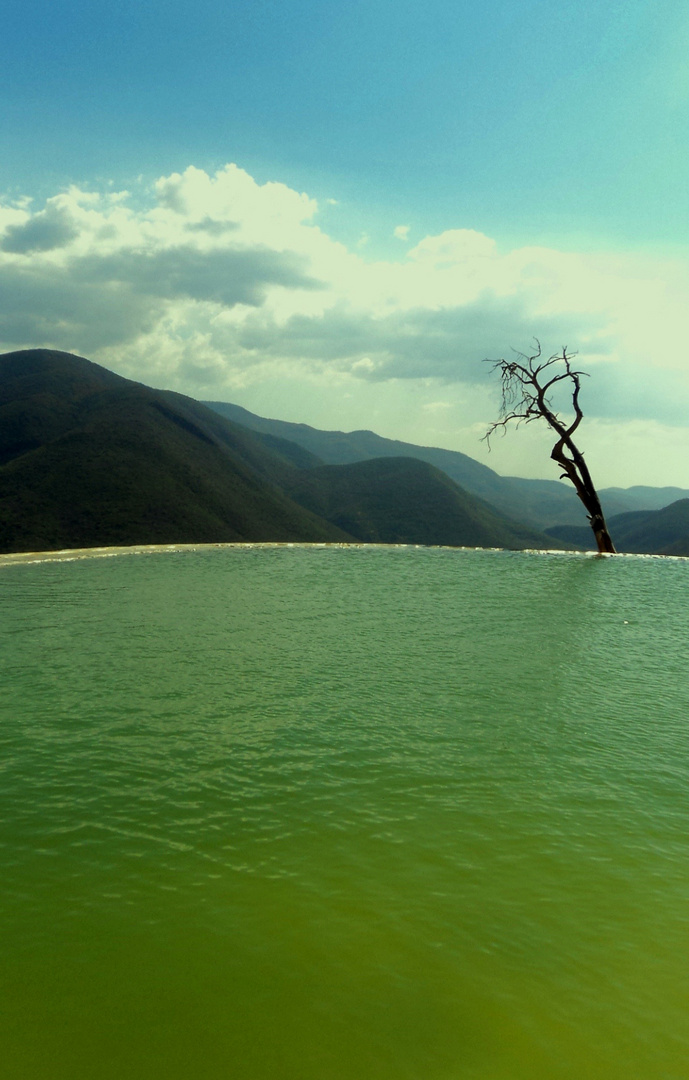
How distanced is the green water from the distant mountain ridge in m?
61.8

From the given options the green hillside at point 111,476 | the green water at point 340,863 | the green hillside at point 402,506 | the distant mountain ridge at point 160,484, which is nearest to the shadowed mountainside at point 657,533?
the green hillside at point 402,506

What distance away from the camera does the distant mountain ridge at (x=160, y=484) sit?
73.8 m

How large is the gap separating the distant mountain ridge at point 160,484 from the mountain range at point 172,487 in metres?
0.24

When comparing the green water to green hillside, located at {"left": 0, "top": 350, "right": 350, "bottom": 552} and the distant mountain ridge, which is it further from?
the distant mountain ridge

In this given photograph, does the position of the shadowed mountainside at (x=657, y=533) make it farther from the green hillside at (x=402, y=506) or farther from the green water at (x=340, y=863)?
the green water at (x=340, y=863)

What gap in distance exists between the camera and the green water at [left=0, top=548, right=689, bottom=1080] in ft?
12.6

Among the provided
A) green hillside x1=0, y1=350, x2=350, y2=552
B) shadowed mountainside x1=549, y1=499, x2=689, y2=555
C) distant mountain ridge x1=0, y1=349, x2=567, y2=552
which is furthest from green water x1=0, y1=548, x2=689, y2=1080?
shadowed mountainside x1=549, y1=499, x2=689, y2=555

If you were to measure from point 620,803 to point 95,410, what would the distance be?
118m

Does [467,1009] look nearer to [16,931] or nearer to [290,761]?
[16,931]

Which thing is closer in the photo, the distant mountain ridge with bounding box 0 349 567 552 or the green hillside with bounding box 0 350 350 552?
the green hillside with bounding box 0 350 350 552

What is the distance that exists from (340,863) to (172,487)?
83.8m

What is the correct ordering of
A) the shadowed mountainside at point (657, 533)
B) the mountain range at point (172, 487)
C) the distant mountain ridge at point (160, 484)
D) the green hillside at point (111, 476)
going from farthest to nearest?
the shadowed mountainside at point (657, 533) → the mountain range at point (172, 487) → the distant mountain ridge at point (160, 484) → the green hillside at point (111, 476)

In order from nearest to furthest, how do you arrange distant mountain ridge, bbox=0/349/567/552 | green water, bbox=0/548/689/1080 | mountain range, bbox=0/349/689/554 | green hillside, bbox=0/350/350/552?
green water, bbox=0/548/689/1080 < green hillside, bbox=0/350/350/552 < distant mountain ridge, bbox=0/349/567/552 < mountain range, bbox=0/349/689/554

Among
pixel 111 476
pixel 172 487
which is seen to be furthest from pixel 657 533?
pixel 111 476
